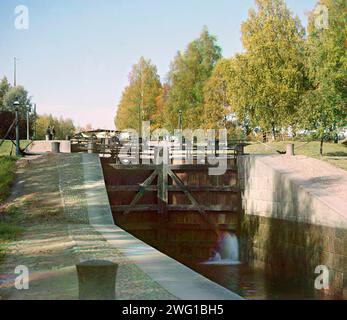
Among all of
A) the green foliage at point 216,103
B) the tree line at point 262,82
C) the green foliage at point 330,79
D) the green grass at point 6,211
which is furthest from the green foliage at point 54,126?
the green grass at point 6,211

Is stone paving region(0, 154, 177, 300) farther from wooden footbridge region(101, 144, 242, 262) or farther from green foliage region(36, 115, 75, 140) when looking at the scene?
green foliage region(36, 115, 75, 140)

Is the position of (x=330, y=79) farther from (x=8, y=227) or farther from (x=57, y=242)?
(x=57, y=242)

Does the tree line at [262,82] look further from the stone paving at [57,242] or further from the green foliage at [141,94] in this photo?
the stone paving at [57,242]

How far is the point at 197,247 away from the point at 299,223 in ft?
17.8

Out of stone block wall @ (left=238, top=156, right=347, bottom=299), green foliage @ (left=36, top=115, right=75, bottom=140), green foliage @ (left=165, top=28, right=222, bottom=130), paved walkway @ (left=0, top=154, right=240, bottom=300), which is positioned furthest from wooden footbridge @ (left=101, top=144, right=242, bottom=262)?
green foliage @ (left=36, top=115, right=75, bottom=140)

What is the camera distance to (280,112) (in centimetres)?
3612

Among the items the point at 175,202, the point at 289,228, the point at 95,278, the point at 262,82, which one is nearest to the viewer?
the point at 95,278

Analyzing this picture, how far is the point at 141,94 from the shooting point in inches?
2360

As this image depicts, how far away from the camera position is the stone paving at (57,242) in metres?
7.55

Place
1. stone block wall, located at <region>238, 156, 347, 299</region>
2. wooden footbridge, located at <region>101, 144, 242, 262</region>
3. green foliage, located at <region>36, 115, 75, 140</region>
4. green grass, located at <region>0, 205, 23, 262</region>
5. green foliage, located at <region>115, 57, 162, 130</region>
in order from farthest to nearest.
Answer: green foliage, located at <region>36, 115, 75, 140</region> → green foliage, located at <region>115, 57, 162, 130</region> → wooden footbridge, located at <region>101, 144, 242, 262</region> → stone block wall, located at <region>238, 156, 347, 299</region> → green grass, located at <region>0, 205, 23, 262</region>

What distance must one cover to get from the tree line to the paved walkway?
39.8 ft

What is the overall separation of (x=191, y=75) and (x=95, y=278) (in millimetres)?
44652

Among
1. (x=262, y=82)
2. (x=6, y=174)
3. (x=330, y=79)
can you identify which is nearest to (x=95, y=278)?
(x=6, y=174)

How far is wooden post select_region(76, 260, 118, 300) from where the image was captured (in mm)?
6445
